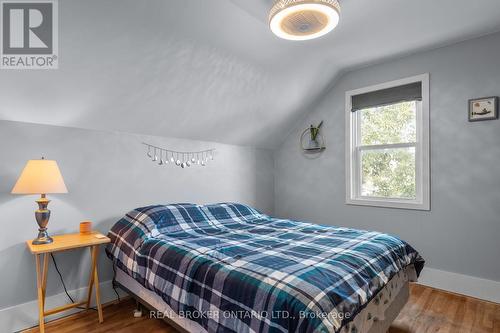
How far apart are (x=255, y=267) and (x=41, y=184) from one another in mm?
1590

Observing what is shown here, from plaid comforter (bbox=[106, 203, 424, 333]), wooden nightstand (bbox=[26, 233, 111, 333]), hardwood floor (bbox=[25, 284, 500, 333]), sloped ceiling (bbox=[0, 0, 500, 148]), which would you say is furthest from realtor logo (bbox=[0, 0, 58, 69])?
hardwood floor (bbox=[25, 284, 500, 333])

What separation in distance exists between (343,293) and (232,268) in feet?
1.87

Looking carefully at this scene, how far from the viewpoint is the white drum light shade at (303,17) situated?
162 centimetres

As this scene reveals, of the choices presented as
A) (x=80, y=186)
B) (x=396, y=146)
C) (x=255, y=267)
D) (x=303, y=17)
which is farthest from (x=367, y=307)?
(x=80, y=186)

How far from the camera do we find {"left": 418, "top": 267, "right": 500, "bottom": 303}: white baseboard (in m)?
2.47

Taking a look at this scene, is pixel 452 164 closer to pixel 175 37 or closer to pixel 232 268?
pixel 232 268

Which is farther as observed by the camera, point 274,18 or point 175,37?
point 175,37

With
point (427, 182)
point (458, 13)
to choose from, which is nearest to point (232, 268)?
point (427, 182)

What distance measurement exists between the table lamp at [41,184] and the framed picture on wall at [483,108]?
3611 mm

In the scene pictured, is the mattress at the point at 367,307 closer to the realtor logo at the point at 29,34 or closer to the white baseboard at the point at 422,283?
the white baseboard at the point at 422,283

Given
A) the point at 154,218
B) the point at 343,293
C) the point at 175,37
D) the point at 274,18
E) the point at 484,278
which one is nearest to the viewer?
the point at 343,293

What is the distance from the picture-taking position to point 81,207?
2383mm

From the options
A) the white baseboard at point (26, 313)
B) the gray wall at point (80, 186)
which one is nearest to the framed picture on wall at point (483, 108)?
the gray wall at point (80, 186)

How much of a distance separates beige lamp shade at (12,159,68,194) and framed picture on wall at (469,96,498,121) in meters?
3.61
